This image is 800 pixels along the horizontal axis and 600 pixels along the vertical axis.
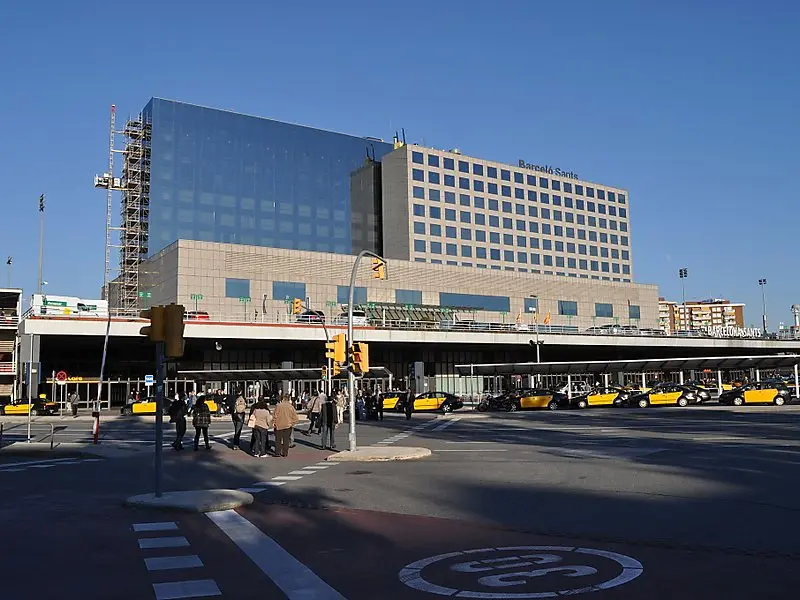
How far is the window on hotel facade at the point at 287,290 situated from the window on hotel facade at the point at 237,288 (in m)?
2.61

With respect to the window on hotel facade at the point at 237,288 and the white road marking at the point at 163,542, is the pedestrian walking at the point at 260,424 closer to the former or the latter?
the white road marking at the point at 163,542

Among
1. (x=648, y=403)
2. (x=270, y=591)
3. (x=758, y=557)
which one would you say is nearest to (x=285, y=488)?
(x=270, y=591)

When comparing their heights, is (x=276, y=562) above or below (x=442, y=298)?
below

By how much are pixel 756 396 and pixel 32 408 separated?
4822 centimetres

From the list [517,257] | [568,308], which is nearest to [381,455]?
[568,308]

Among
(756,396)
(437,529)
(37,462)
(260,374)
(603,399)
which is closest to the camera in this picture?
(437,529)

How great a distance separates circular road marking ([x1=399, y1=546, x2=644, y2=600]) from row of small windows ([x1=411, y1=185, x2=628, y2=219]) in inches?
3393

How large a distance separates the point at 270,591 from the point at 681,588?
3715 millimetres

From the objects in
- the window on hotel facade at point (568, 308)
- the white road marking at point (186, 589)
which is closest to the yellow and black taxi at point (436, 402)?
the window on hotel facade at point (568, 308)

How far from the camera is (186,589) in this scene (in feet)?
24.6

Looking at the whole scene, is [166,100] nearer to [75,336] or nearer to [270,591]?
[75,336]

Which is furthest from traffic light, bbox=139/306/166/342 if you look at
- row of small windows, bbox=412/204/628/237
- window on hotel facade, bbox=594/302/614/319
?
window on hotel facade, bbox=594/302/614/319

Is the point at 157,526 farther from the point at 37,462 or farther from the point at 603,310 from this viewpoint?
the point at 603,310

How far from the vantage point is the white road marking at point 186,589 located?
23.9ft
